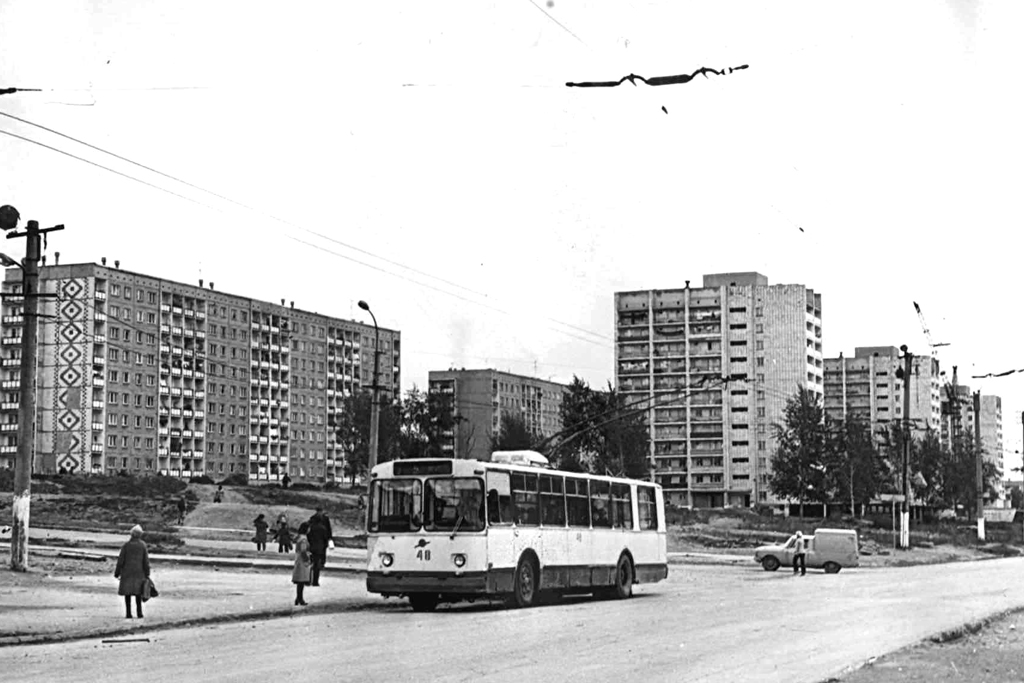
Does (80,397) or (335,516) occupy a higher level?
(80,397)

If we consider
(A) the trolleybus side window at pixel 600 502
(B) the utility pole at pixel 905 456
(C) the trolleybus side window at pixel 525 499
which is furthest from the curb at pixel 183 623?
(B) the utility pole at pixel 905 456

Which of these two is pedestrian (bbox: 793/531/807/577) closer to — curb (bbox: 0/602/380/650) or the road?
the road

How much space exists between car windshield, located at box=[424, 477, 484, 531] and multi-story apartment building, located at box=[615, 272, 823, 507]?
135067mm

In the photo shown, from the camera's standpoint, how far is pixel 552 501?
94.7 feet

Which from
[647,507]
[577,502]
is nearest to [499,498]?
[577,502]

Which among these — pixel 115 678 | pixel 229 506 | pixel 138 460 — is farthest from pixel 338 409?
pixel 115 678

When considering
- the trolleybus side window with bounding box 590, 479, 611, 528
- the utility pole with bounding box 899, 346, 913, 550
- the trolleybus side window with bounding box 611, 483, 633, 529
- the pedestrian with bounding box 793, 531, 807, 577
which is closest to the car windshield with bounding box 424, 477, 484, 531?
the trolleybus side window with bounding box 590, 479, 611, 528

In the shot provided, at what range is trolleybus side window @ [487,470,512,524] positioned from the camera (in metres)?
26.3

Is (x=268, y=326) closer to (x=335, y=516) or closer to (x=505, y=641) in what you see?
(x=335, y=516)

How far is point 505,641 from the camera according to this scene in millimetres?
19062

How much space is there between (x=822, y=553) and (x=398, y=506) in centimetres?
2710

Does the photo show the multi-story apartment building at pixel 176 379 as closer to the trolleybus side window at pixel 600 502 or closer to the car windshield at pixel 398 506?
the trolleybus side window at pixel 600 502

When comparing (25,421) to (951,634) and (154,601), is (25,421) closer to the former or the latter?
(154,601)

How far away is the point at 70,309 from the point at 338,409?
4571 cm
